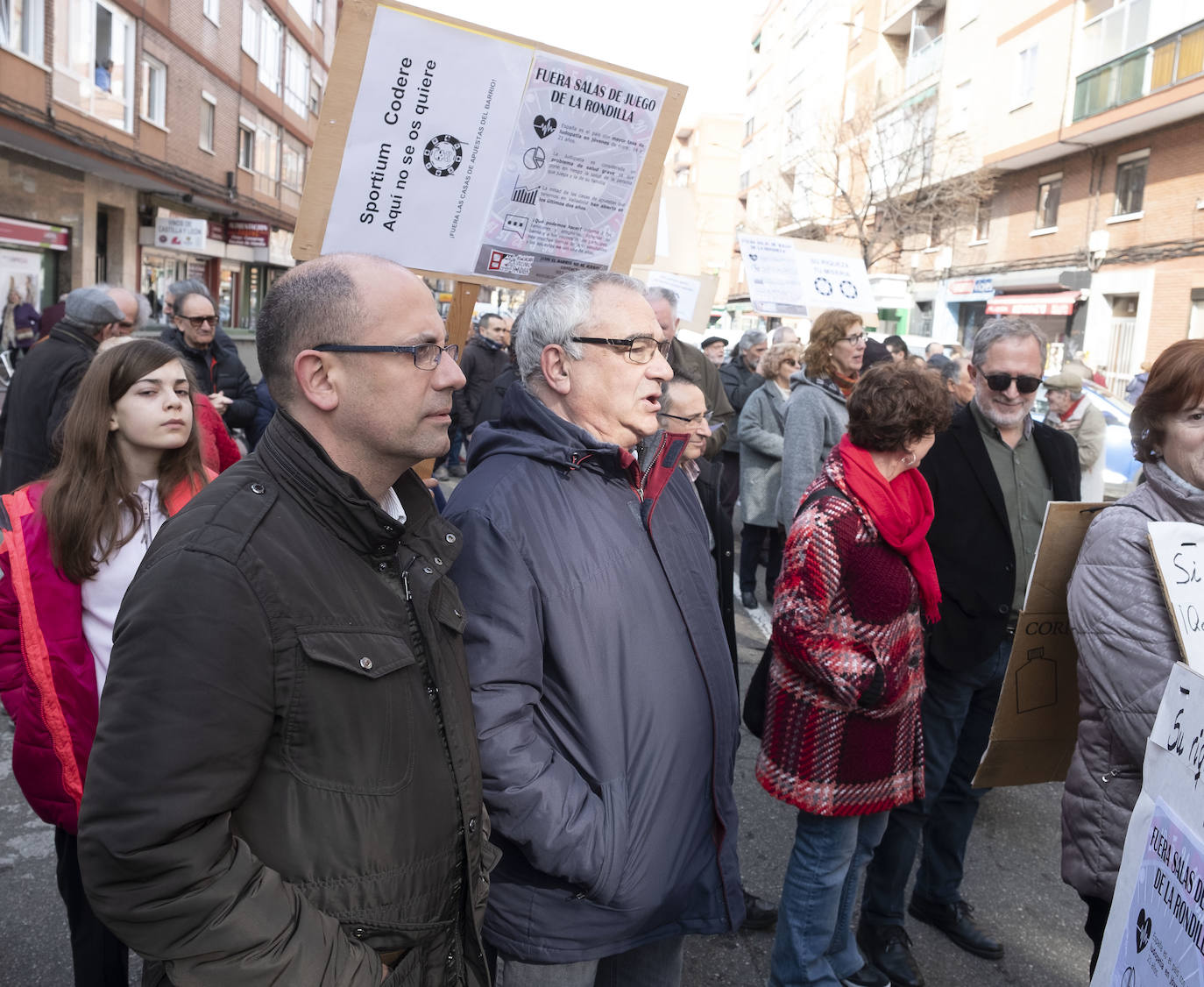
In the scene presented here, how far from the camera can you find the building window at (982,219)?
91.9 feet

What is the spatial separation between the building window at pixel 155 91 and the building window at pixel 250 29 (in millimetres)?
6071

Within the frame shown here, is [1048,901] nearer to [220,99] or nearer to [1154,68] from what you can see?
[1154,68]

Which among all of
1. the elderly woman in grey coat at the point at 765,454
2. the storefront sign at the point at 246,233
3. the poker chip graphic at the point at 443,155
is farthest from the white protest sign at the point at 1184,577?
the storefront sign at the point at 246,233

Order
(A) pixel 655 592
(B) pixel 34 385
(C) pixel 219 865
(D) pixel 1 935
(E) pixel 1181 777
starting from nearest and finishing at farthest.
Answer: (C) pixel 219 865, (E) pixel 1181 777, (A) pixel 655 592, (D) pixel 1 935, (B) pixel 34 385

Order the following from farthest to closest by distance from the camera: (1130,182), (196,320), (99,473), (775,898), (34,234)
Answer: (1130,182) → (34,234) → (196,320) → (775,898) → (99,473)

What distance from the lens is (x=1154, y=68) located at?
20.1m

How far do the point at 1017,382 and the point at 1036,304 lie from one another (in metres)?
23.6

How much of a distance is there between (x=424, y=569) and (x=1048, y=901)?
3.11 m

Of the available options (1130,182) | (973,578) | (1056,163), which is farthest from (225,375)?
(1056,163)

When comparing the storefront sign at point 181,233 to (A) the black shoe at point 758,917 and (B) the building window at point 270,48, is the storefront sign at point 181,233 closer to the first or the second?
(B) the building window at point 270,48

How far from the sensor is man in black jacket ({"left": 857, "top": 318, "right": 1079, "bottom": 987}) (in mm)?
3094

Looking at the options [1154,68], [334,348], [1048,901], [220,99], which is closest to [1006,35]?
[1154,68]

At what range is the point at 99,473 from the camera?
249cm

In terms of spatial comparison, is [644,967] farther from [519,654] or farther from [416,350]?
[416,350]
